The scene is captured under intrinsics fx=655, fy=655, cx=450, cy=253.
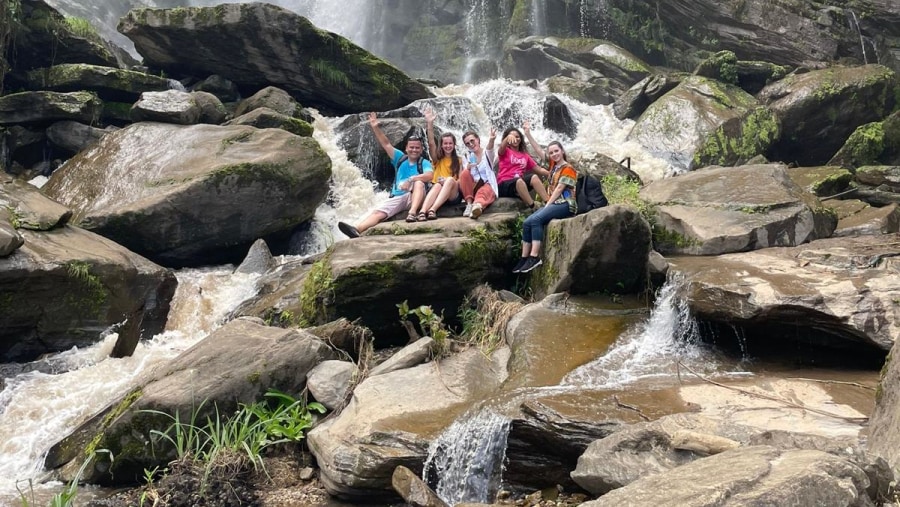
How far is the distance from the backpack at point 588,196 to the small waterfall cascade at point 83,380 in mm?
5282

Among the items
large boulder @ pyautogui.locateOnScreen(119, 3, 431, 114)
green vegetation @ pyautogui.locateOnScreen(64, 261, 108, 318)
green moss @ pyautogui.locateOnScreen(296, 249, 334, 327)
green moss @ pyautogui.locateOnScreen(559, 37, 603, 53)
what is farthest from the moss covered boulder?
green moss @ pyautogui.locateOnScreen(559, 37, 603, 53)

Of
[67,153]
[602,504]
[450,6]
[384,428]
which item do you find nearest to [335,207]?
[67,153]

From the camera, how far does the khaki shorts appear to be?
31.2ft

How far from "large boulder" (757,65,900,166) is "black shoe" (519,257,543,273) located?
12.6 m

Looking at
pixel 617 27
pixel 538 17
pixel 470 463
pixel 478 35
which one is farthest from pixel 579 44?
pixel 470 463

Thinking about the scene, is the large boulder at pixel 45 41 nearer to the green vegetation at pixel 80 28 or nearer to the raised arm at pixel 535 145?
the green vegetation at pixel 80 28

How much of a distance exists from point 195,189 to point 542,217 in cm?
676

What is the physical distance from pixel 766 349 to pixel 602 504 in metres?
4.20

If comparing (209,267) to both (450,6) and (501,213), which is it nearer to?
(501,213)

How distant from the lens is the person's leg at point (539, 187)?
29.6 feet

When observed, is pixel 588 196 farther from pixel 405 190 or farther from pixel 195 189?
pixel 195 189

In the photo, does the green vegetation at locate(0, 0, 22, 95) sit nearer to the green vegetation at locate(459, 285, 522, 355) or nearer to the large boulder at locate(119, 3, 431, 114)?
the large boulder at locate(119, 3, 431, 114)

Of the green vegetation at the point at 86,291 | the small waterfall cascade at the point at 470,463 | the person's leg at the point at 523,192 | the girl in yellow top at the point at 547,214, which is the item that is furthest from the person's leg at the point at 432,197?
the green vegetation at the point at 86,291

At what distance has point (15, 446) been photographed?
7.05 meters
